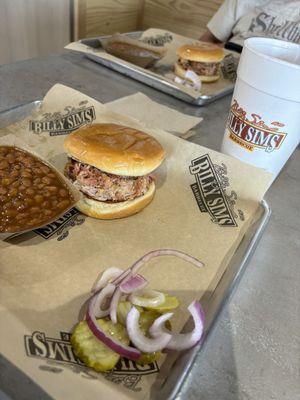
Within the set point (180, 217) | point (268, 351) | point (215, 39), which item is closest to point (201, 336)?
point (268, 351)

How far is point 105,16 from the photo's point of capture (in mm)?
4637

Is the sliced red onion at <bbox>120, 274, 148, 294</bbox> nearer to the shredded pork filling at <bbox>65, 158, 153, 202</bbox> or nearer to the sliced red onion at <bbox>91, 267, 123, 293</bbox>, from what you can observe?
the sliced red onion at <bbox>91, 267, 123, 293</bbox>

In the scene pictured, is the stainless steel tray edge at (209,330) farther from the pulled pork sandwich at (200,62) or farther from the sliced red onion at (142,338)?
the pulled pork sandwich at (200,62)

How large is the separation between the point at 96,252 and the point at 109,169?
32cm

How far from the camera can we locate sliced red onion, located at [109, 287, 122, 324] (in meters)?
1.05

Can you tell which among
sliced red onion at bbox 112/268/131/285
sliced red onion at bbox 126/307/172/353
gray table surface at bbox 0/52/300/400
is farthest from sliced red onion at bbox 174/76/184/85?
sliced red onion at bbox 126/307/172/353

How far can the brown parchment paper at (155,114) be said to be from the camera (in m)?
2.05

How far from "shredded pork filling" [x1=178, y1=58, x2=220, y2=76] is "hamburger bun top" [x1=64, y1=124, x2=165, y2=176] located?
57.7 inches

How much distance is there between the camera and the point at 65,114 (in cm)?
189

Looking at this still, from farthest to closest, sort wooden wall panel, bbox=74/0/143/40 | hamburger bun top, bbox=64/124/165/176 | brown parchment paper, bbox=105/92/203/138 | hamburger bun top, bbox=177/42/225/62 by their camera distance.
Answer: wooden wall panel, bbox=74/0/143/40, hamburger bun top, bbox=177/42/225/62, brown parchment paper, bbox=105/92/203/138, hamburger bun top, bbox=64/124/165/176

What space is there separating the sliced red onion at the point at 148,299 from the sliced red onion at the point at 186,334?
0.06 meters

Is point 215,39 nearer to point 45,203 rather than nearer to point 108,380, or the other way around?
point 45,203

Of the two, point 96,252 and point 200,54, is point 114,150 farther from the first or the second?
point 200,54

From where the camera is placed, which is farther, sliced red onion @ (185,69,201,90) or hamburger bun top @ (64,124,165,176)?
sliced red onion @ (185,69,201,90)
